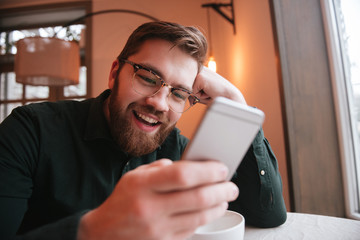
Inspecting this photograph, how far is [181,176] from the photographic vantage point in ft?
0.91

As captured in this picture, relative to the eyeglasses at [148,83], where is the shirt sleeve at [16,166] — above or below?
below

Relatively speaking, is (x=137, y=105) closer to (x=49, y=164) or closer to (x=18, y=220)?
(x=49, y=164)

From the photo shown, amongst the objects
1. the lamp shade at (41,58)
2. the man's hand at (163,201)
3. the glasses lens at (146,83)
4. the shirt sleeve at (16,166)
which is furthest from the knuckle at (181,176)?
the lamp shade at (41,58)

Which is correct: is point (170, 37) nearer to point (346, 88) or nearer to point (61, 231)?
point (61, 231)

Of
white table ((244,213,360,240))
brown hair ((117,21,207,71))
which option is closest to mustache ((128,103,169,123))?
brown hair ((117,21,207,71))

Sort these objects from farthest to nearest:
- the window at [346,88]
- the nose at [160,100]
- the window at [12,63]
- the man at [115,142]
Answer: the window at [12,63]
the window at [346,88]
the nose at [160,100]
the man at [115,142]

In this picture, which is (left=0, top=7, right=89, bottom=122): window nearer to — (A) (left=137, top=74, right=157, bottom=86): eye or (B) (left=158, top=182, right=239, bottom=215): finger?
(A) (left=137, top=74, right=157, bottom=86): eye

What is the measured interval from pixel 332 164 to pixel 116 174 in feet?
3.71

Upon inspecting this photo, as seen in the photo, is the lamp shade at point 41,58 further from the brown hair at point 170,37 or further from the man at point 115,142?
the brown hair at point 170,37

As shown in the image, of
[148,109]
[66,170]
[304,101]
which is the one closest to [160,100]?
[148,109]

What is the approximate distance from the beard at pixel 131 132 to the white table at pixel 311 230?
1.46 ft

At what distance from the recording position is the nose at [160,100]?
31.1 inches

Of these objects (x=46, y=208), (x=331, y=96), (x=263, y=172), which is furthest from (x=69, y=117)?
(x=331, y=96)

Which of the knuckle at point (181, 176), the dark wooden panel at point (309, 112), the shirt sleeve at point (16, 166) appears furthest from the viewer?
the dark wooden panel at point (309, 112)
